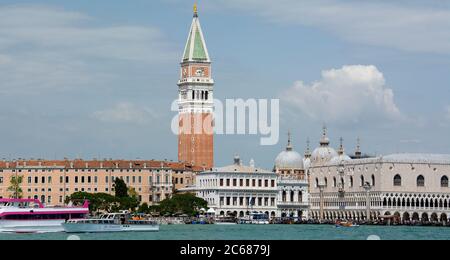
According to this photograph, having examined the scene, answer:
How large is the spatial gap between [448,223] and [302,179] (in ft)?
99.7

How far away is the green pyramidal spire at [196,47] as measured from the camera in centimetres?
12200

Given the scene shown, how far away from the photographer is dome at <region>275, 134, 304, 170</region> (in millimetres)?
131750

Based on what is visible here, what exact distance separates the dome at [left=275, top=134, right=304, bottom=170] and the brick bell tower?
41.2ft

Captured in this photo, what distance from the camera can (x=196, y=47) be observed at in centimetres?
12300

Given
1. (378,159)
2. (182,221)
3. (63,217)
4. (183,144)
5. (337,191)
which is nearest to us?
(63,217)

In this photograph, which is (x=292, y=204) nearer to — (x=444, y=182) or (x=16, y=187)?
(x=444, y=182)

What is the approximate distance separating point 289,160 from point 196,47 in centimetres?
1851

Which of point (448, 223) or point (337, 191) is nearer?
point (448, 223)

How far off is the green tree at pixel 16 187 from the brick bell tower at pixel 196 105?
70.0 ft

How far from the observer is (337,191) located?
112438mm
